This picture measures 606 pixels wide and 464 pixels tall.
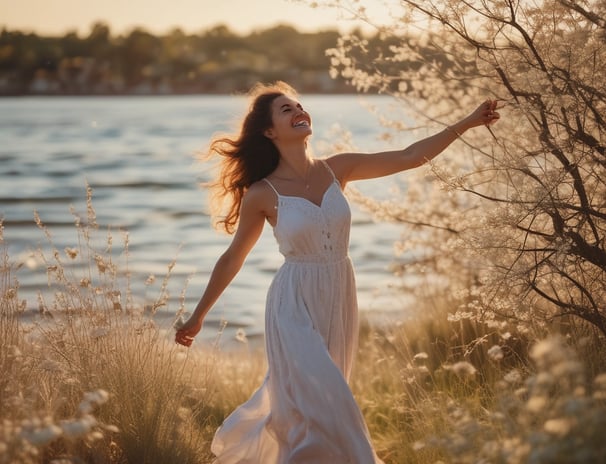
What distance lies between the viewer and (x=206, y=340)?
9773 mm

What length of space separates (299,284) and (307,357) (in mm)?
412

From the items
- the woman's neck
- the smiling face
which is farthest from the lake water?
the woman's neck

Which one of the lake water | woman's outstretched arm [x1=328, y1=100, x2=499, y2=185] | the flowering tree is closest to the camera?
the flowering tree

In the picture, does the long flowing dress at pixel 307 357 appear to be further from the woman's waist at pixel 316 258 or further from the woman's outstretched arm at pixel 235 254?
the woman's outstretched arm at pixel 235 254

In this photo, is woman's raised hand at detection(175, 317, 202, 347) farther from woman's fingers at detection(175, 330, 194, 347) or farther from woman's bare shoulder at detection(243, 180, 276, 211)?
woman's bare shoulder at detection(243, 180, 276, 211)

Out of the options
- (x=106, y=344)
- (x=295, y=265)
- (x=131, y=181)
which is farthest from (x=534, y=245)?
(x=131, y=181)

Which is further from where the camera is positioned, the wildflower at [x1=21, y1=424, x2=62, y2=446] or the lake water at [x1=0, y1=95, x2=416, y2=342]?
the lake water at [x1=0, y1=95, x2=416, y2=342]

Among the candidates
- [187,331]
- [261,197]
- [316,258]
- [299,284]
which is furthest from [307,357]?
[261,197]

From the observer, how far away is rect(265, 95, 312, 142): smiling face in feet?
15.1

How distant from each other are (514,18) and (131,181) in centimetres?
2433

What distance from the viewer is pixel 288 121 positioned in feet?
15.2

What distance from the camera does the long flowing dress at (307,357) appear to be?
4.15 meters

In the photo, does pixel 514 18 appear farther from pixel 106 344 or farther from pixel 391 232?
pixel 391 232

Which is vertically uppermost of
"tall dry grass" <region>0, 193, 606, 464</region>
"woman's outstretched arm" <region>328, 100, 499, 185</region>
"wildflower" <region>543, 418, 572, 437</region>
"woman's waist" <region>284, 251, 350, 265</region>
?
"woman's outstretched arm" <region>328, 100, 499, 185</region>
